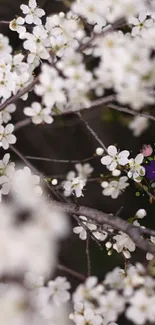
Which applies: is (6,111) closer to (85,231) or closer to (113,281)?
(85,231)

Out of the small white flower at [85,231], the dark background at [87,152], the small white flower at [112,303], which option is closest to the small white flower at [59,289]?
the small white flower at [112,303]

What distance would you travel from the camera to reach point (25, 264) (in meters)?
0.97

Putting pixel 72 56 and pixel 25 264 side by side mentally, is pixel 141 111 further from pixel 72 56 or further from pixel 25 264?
pixel 25 264

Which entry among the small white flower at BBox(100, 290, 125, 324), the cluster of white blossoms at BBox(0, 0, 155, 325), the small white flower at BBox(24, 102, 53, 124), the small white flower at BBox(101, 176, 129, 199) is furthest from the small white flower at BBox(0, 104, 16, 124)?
the small white flower at BBox(100, 290, 125, 324)

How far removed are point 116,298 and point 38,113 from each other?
1.32 ft

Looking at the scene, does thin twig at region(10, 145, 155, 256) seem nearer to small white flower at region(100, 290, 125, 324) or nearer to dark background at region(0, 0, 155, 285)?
small white flower at region(100, 290, 125, 324)

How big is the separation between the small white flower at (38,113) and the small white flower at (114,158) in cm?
22

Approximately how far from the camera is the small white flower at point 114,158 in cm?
125

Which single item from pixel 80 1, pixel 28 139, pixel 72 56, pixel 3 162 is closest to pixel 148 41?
pixel 72 56

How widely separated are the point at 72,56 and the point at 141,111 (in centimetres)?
33

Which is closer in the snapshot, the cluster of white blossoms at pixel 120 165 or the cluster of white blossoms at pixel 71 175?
the cluster of white blossoms at pixel 71 175

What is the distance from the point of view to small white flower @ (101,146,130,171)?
125 centimetres

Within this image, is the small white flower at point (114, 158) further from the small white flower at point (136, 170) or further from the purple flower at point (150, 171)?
the purple flower at point (150, 171)

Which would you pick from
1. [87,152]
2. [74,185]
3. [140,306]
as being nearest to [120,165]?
[74,185]
